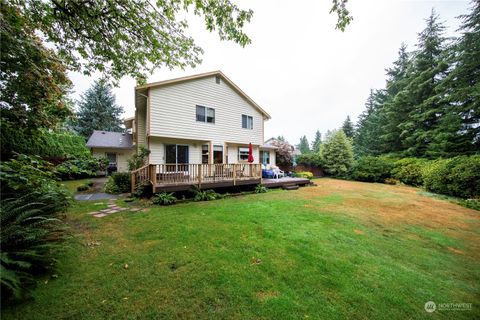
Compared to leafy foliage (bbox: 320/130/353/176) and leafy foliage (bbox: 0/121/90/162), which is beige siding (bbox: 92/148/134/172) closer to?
leafy foliage (bbox: 0/121/90/162)

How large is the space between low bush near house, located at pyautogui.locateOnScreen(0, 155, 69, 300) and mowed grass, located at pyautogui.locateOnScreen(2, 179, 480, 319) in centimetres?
28

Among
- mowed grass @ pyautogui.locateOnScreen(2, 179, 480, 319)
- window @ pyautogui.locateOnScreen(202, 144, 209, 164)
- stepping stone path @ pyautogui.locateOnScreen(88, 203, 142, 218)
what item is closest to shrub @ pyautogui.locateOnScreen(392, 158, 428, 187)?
mowed grass @ pyautogui.locateOnScreen(2, 179, 480, 319)

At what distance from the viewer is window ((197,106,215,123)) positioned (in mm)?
11427

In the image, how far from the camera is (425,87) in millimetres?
18984

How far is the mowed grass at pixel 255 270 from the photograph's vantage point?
2266 millimetres

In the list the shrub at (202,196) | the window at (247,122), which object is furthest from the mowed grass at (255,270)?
the window at (247,122)

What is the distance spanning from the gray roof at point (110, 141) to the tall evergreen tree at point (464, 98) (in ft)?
93.8

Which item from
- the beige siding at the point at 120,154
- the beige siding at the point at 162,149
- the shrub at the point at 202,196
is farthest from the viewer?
the beige siding at the point at 120,154

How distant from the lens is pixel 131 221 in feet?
17.2

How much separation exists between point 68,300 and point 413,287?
4.92m

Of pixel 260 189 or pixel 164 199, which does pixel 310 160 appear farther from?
pixel 164 199

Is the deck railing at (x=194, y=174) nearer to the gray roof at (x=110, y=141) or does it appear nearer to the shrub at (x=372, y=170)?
the gray roof at (x=110, y=141)

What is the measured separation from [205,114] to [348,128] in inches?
1252

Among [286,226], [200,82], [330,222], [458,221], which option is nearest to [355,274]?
[286,226]
